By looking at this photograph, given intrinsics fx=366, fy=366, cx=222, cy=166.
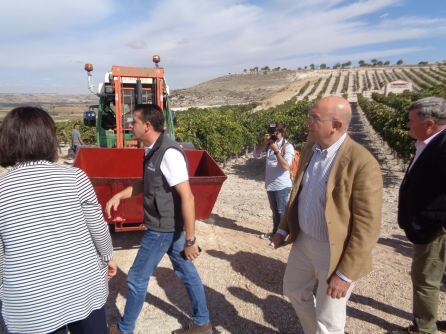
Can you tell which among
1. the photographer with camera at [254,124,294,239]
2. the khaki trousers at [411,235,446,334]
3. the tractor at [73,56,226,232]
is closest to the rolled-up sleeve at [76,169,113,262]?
the tractor at [73,56,226,232]

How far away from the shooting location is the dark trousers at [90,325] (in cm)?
192

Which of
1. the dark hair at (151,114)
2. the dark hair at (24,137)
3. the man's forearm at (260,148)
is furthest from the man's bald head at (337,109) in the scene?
the man's forearm at (260,148)

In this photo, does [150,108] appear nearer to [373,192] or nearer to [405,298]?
[373,192]

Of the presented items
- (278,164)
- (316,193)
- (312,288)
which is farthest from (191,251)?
(278,164)

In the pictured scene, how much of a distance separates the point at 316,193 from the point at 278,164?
2.53m

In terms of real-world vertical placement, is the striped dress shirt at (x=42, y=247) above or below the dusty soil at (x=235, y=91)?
below

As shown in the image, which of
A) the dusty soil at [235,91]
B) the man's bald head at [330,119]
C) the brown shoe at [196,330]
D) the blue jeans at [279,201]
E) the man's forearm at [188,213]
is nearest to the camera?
the man's bald head at [330,119]

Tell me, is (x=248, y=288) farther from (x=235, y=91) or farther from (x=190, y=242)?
(x=235, y=91)

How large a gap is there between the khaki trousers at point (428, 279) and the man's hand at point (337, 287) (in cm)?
104

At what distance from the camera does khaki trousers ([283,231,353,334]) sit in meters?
2.27

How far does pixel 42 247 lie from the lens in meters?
1.71

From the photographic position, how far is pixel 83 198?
1.85m

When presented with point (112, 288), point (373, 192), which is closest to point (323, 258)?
point (373, 192)

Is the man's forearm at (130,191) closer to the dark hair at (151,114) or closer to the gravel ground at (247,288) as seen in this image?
the dark hair at (151,114)
